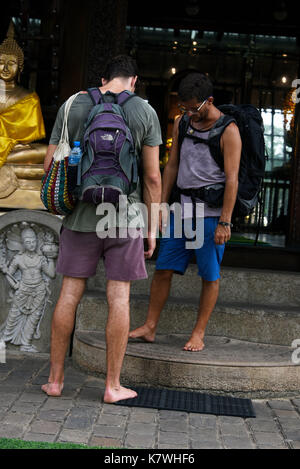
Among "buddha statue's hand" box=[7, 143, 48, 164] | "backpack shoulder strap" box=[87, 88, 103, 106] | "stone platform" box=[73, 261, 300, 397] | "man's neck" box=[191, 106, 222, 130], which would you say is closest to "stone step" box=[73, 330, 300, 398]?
"stone platform" box=[73, 261, 300, 397]

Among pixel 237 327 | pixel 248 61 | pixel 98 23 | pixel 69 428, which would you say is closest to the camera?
pixel 69 428

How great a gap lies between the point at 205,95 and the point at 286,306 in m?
1.90

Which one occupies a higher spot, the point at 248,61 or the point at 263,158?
the point at 248,61

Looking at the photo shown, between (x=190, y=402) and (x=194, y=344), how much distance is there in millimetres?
529

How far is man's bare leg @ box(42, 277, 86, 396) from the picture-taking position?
3.70 m

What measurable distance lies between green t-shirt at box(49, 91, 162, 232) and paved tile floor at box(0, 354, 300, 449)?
1.00m

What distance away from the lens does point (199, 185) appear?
4172 mm

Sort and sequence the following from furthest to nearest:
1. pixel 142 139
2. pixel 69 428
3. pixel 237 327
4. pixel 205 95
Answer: pixel 237 327 → pixel 205 95 → pixel 142 139 → pixel 69 428

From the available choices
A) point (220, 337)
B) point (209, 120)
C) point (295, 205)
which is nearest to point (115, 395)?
point (220, 337)

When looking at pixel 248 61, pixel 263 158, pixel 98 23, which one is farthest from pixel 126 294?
pixel 248 61

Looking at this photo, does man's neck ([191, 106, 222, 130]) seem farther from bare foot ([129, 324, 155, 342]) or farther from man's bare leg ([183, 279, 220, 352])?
bare foot ([129, 324, 155, 342])

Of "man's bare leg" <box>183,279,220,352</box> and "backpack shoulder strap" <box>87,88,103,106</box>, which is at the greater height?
"backpack shoulder strap" <box>87,88,103,106</box>

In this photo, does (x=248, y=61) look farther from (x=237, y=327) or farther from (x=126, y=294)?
(x=126, y=294)

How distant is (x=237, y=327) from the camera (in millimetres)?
4750
